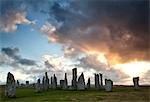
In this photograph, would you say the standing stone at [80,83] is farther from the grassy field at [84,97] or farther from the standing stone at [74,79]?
the grassy field at [84,97]

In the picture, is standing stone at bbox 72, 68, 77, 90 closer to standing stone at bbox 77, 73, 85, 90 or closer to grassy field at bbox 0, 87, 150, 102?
standing stone at bbox 77, 73, 85, 90

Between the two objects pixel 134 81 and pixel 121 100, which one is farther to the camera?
pixel 134 81

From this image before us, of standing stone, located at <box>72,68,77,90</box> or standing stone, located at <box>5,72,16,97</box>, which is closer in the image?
standing stone, located at <box>5,72,16,97</box>

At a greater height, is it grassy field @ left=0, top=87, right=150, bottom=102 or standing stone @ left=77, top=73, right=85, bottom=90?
standing stone @ left=77, top=73, right=85, bottom=90

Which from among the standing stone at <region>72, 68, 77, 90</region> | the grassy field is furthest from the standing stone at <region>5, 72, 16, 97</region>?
the standing stone at <region>72, 68, 77, 90</region>

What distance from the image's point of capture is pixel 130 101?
34875 mm

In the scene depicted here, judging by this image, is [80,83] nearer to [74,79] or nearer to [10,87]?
[74,79]

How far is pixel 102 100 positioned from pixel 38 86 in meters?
24.4

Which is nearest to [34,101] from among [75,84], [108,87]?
[108,87]

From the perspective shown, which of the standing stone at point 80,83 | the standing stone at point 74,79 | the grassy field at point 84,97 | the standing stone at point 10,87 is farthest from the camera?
the standing stone at point 74,79

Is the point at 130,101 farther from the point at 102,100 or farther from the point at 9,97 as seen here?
the point at 9,97

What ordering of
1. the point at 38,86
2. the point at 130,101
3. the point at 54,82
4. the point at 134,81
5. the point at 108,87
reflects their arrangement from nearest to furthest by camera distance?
the point at 130,101
the point at 108,87
the point at 38,86
the point at 134,81
the point at 54,82

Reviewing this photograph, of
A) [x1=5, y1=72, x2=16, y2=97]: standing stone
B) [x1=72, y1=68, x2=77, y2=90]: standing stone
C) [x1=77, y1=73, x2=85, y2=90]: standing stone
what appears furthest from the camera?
[x1=72, y1=68, x2=77, y2=90]: standing stone

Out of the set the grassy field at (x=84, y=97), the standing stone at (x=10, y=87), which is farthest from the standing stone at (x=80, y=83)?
the standing stone at (x=10, y=87)
